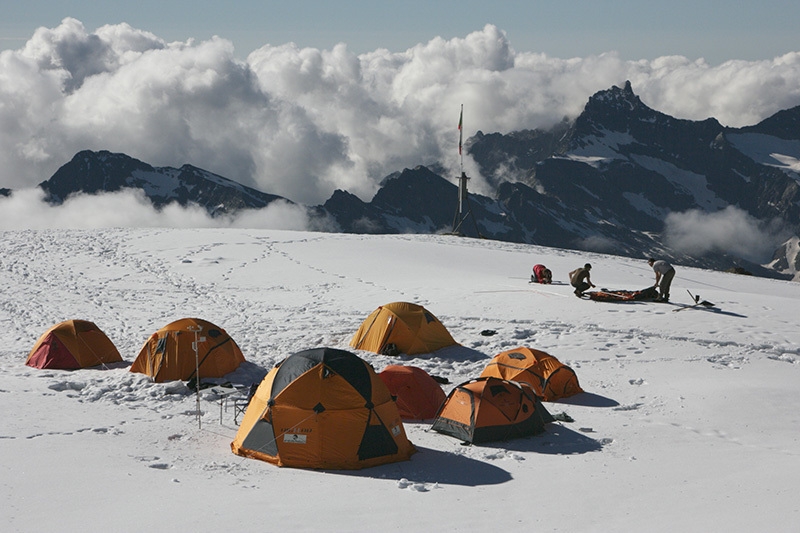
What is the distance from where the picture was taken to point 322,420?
14625 mm

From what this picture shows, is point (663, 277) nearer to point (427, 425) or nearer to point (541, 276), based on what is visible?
point (541, 276)

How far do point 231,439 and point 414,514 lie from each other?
19.1 ft

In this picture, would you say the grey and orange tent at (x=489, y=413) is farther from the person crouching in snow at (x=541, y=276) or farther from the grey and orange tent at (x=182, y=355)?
the person crouching in snow at (x=541, y=276)

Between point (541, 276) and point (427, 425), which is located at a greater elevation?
point (541, 276)

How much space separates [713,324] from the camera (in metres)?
25.8

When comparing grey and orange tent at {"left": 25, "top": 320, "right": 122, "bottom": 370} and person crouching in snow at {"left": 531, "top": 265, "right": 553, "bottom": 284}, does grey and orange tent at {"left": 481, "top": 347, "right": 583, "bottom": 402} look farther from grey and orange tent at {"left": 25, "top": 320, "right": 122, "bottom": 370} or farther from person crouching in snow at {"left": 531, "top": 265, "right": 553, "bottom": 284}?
person crouching in snow at {"left": 531, "top": 265, "right": 553, "bottom": 284}

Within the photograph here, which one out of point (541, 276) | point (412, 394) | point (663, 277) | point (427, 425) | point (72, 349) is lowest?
point (427, 425)

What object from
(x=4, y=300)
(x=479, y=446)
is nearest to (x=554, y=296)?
(x=479, y=446)

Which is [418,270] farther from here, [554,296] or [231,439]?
[231,439]

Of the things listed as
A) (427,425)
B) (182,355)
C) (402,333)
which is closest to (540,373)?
(427,425)

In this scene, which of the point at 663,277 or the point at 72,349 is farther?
the point at 663,277

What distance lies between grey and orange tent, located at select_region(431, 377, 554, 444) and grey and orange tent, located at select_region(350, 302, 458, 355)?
7.06 metres

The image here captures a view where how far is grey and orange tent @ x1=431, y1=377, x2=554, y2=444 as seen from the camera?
53.3ft

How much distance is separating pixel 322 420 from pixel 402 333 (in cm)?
971
